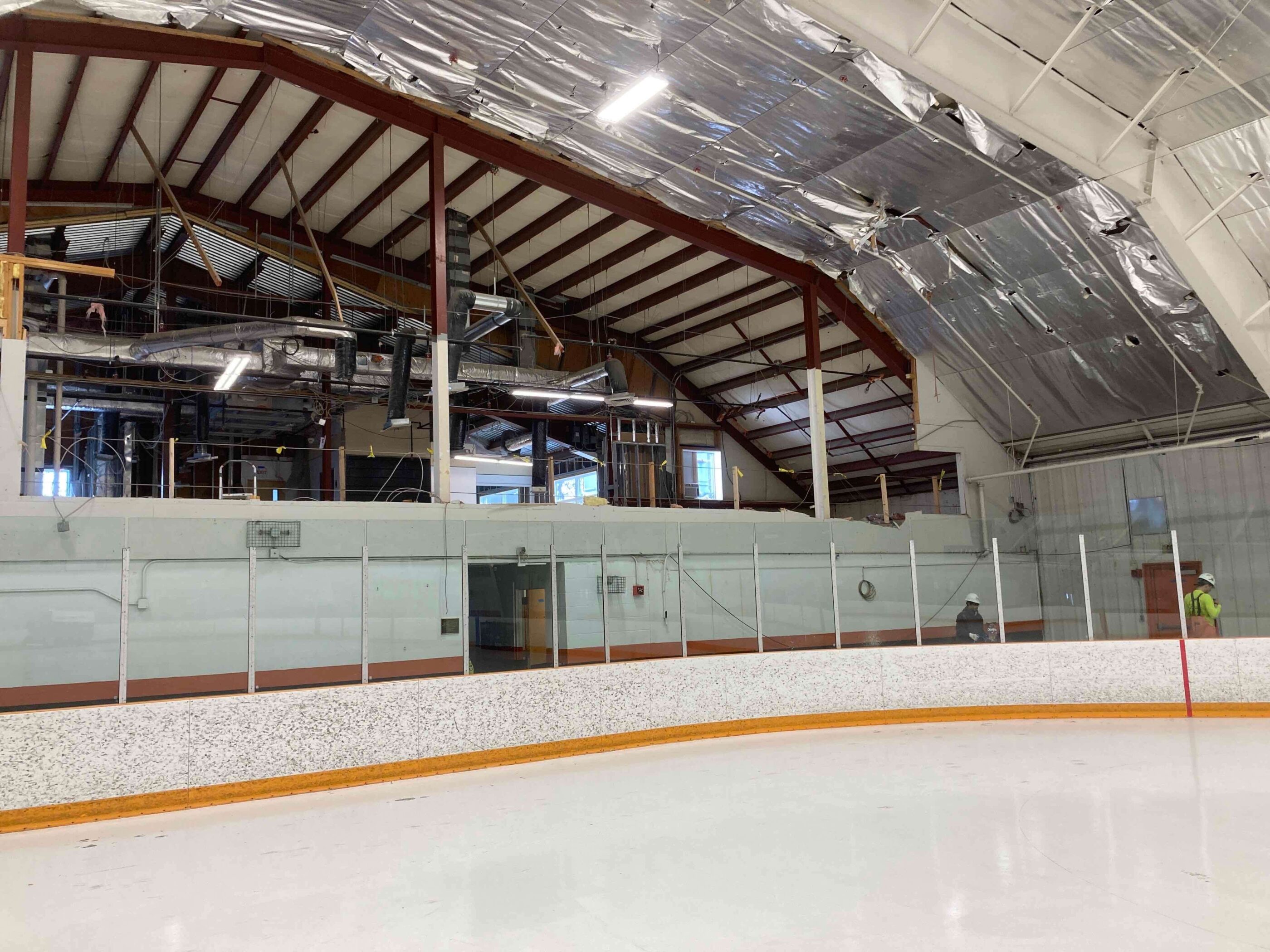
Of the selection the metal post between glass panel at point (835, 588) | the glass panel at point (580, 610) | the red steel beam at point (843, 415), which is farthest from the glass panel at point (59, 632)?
the red steel beam at point (843, 415)

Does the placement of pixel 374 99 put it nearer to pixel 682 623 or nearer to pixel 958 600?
pixel 682 623

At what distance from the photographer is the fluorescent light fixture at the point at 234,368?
52.4ft

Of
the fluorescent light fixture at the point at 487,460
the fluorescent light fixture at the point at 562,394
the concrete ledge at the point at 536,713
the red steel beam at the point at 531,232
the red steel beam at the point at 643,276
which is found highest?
the red steel beam at the point at 531,232

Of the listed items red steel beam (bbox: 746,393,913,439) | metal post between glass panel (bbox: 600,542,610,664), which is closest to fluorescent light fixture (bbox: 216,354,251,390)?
metal post between glass panel (bbox: 600,542,610,664)

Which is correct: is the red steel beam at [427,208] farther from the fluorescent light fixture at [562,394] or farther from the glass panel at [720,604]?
the glass panel at [720,604]

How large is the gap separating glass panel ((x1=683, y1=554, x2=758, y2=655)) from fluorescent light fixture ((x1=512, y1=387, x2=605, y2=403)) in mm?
6917

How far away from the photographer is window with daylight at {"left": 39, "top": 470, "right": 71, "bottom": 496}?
Result: 21.2 metres

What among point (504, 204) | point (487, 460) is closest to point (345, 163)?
point (504, 204)

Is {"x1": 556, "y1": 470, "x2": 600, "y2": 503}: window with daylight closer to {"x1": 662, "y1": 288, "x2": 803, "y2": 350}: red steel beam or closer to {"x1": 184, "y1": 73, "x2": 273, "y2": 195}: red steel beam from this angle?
{"x1": 662, "y1": 288, "x2": 803, "y2": 350}: red steel beam

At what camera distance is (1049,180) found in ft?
A: 44.8

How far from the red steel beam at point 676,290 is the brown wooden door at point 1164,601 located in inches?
460

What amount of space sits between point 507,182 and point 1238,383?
1428cm

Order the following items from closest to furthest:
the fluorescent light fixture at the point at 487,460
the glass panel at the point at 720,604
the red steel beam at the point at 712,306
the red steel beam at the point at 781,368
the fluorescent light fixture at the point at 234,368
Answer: the glass panel at the point at 720,604
the fluorescent light fixture at the point at 234,368
the red steel beam at the point at 712,306
the fluorescent light fixture at the point at 487,460
the red steel beam at the point at 781,368

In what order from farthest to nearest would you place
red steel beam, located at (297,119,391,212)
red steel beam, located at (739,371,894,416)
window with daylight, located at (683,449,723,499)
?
window with daylight, located at (683,449,723,499)
red steel beam, located at (739,371,894,416)
red steel beam, located at (297,119,391,212)
